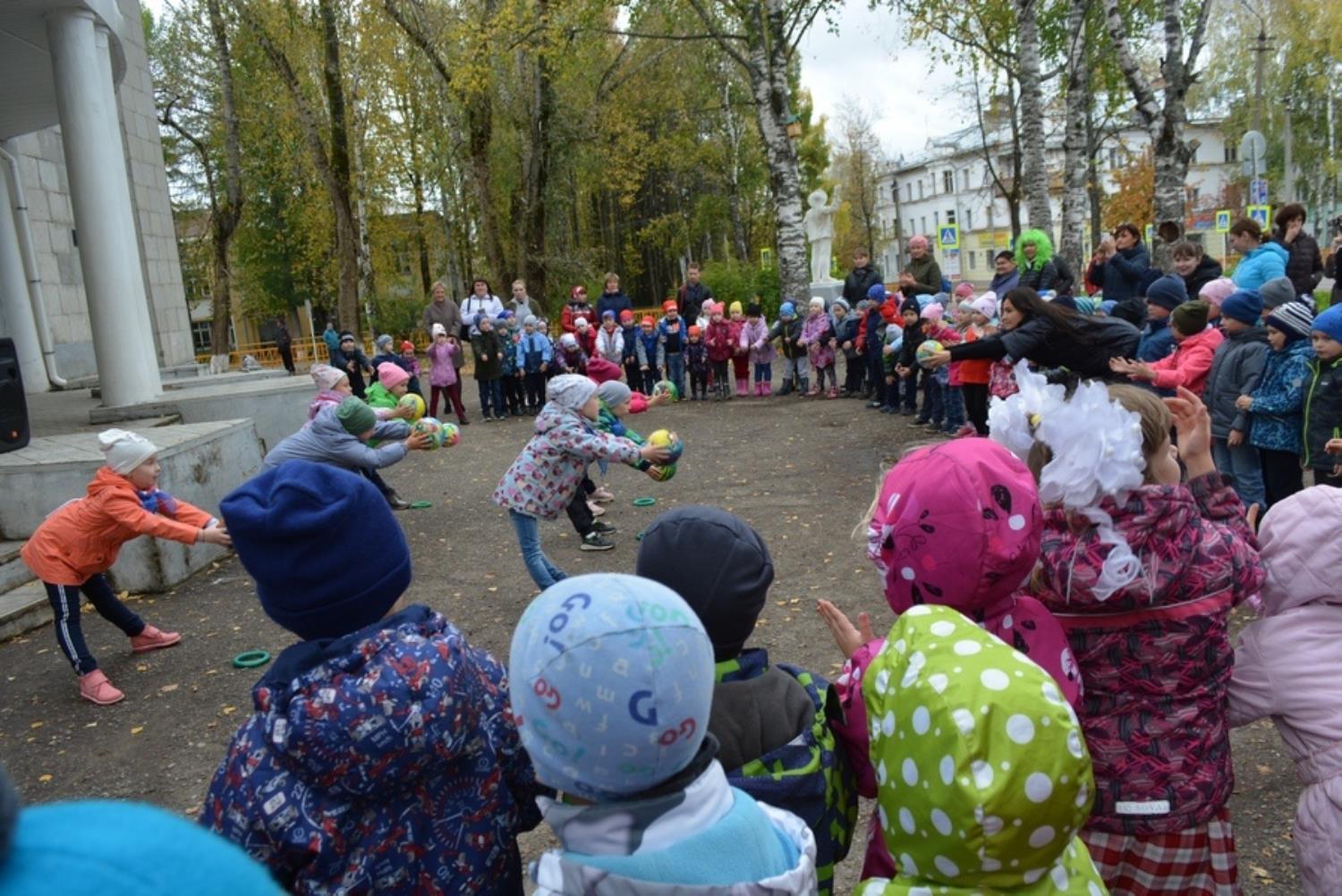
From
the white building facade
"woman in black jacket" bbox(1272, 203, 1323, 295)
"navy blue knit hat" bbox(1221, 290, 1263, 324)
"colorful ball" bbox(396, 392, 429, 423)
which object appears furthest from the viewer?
the white building facade

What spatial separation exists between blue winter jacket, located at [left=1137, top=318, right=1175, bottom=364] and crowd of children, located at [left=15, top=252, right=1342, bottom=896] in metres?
5.97

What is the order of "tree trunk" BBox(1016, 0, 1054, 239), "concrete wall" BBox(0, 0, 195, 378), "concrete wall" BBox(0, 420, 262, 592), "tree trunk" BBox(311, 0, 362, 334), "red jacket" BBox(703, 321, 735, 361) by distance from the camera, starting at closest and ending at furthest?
1. "concrete wall" BBox(0, 420, 262, 592)
2. "tree trunk" BBox(1016, 0, 1054, 239)
3. "concrete wall" BBox(0, 0, 195, 378)
4. "red jacket" BBox(703, 321, 735, 361)
5. "tree trunk" BBox(311, 0, 362, 334)

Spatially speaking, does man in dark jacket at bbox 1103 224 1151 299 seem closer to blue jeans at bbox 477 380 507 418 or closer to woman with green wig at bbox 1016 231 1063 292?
woman with green wig at bbox 1016 231 1063 292

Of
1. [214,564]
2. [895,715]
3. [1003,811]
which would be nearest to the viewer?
[1003,811]

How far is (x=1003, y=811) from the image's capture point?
1.59 m

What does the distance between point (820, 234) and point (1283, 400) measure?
16.9 m

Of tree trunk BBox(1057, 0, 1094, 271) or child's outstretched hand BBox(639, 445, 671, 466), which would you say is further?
tree trunk BBox(1057, 0, 1094, 271)

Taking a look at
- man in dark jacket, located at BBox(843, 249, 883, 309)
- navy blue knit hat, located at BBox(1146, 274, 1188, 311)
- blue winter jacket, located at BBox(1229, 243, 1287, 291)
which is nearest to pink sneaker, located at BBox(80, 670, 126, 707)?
navy blue knit hat, located at BBox(1146, 274, 1188, 311)

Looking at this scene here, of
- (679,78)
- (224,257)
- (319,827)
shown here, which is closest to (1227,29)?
(679,78)

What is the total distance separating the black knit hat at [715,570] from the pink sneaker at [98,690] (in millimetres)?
4796

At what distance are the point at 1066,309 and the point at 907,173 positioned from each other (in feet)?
309

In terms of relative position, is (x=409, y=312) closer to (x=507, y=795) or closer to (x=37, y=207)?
(x=37, y=207)

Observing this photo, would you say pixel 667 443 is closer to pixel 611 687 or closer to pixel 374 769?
pixel 374 769

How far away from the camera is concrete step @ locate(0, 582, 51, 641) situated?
22.4ft
